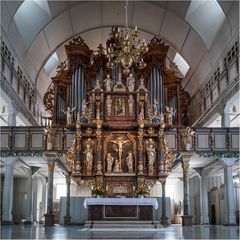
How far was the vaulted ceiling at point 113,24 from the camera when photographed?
24.2 m

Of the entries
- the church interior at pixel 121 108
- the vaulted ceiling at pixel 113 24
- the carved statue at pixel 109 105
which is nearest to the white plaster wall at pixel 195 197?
the church interior at pixel 121 108

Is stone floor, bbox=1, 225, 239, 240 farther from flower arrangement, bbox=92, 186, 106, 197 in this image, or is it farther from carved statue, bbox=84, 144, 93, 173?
carved statue, bbox=84, 144, 93, 173

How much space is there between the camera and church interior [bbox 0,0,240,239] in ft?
66.2

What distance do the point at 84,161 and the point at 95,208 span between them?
3184 millimetres

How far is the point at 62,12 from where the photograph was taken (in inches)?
1084

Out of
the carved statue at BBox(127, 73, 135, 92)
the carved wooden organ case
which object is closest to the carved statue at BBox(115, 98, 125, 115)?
the carved wooden organ case

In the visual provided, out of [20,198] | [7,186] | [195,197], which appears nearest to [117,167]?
[7,186]

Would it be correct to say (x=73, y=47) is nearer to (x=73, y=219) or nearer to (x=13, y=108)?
(x=13, y=108)

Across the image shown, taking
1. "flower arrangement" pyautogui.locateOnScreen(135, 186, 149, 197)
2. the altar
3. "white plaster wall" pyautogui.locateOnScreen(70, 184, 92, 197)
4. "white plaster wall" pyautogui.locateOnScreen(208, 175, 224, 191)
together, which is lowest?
the altar

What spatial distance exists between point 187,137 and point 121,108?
3.65m

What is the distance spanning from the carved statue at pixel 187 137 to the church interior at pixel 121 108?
0.20 ft

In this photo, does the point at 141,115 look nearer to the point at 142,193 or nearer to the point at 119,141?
the point at 119,141

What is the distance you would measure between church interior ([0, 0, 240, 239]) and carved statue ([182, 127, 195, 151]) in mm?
61

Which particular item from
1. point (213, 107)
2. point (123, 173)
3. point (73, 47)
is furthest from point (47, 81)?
point (123, 173)
